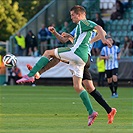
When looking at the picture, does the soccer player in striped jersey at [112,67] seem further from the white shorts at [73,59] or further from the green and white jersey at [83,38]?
the white shorts at [73,59]

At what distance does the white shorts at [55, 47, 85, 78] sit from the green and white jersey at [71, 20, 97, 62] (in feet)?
0.26

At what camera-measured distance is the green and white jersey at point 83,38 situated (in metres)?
12.0

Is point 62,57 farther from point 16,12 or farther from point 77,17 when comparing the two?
point 16,12

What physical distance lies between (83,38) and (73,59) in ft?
1.65

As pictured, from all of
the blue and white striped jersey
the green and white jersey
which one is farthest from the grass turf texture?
the blue and white striped jersey

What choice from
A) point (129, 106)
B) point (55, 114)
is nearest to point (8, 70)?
point (129, 106)

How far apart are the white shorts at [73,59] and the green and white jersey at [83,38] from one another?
79 mm

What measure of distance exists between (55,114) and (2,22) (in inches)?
1833

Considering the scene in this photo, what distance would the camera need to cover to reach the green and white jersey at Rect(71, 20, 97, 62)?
11953mm

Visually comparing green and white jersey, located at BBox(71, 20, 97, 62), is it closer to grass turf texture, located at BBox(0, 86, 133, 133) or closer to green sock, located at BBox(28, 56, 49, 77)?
green sock, located at BBox(28, 56, 49, 77)

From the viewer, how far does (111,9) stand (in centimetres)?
3712

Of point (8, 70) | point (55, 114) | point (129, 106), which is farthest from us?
point (8, 70)

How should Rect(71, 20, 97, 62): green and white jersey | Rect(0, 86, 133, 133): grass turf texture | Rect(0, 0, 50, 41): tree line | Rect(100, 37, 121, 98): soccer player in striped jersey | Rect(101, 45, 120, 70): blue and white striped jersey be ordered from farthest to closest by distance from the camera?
Rect(0, 0, 50, 41): tree line → Rect(101, 45, 120, 70): blue and white striped jersey → Rect(100, 37, 121, 98): soccer player in striped jersey → Rect(71, 20, 97, 62): green and white jersey → Rect(0, 86, 133, 133): grass turf texture

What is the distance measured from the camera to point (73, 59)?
11875 mm
